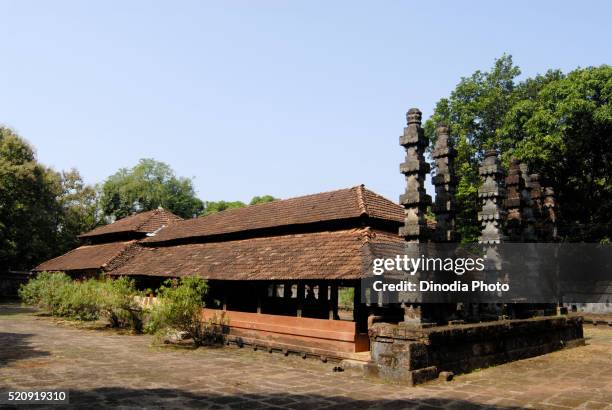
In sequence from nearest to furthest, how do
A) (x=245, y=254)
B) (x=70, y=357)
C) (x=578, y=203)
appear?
(x=70, y=357), (x=245, y=254), (x=578, y=203)

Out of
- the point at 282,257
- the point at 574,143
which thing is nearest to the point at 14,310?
the point at 282,257

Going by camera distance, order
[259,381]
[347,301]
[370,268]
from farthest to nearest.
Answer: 1. [347,301]
2. [370,268]
3. [259,381]

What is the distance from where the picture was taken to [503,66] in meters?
30.2

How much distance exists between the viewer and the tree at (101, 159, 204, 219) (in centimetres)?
4894

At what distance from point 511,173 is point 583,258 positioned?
40.0 feet

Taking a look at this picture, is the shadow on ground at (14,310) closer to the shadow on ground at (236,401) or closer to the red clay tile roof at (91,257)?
the red clay tile roof at (91,257)

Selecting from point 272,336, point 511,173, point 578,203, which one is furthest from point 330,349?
point 578,203

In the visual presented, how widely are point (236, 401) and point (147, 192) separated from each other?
153 ft

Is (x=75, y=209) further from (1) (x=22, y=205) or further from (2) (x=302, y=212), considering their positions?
(2) (x=302, y=212)

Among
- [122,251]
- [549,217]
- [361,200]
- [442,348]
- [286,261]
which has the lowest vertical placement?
[442,348]

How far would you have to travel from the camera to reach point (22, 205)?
109 feet

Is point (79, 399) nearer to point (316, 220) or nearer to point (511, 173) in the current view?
point (316, 220)

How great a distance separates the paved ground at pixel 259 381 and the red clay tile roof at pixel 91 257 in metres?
11.3

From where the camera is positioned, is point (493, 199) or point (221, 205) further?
point (221, 205)
